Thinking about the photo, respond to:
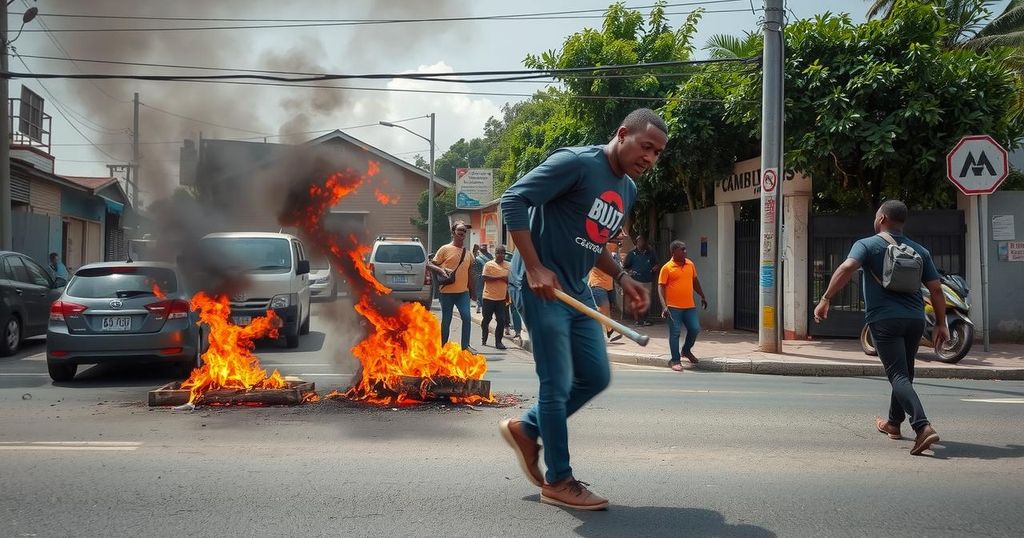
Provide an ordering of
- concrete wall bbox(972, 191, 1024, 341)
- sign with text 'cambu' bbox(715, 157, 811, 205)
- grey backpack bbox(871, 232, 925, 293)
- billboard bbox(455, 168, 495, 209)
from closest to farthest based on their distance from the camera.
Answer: grey backpack bbox(871, 232, 925, 293) → concrete wall bbox(972, 191, 1024, 341) → sign with text 'cambu' bbox(715, 157, 811, 205) → billboard bbox(455, 168, 495, 209)

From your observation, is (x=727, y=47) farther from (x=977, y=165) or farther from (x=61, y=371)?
(x=61, y=371)

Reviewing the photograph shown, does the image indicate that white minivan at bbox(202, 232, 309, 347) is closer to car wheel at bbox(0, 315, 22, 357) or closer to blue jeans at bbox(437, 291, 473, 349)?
blue jeans at bbox(437, 291, 473, 349)

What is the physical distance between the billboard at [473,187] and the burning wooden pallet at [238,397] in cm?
2923

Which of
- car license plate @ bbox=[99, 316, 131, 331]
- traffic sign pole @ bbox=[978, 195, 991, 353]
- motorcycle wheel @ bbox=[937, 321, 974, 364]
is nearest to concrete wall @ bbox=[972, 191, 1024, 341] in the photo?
traffic sign pole @ bbox=[978, 195, 991, 353]

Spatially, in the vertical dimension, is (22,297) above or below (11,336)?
above

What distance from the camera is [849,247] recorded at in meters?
14.2

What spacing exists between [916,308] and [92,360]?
8265 millimetres

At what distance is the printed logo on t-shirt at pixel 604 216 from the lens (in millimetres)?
4168

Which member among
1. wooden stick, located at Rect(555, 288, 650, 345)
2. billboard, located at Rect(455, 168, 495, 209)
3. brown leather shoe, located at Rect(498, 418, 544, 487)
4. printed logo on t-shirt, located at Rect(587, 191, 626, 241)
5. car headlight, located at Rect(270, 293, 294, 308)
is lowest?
brown leather shoe, located at Rect(498, 418, 544, 487)

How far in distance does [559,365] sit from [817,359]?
29.7ft

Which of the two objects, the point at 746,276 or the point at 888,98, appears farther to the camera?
the point at 746,276

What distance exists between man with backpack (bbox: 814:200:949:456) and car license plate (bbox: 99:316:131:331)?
7.32 meters

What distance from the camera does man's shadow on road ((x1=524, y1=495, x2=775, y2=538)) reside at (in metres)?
3.88

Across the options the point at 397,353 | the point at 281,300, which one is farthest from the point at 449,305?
the point at 397,353
